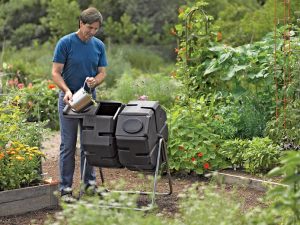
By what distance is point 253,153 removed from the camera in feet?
24.1

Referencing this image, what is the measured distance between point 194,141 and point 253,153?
61 cm

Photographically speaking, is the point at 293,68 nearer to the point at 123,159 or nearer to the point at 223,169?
Answer: the point at 223,169

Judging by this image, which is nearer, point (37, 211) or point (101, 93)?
point (37, 211)

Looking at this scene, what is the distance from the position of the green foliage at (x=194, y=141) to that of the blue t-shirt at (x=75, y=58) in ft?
4.99

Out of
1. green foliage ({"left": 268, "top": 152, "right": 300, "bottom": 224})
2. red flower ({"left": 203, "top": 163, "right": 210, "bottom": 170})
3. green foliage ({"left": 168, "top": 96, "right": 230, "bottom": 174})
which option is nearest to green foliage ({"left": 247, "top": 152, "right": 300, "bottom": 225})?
green foliage ({"left": 268, "top": 152, "right": 300, "bottom": 224})

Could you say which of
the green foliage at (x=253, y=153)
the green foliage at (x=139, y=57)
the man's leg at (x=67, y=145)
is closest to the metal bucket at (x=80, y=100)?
the man's leg at (x=67, y=145)

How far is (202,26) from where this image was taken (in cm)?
866

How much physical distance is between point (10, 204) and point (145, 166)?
1.10 metres

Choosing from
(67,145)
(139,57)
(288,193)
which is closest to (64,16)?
(139,57)

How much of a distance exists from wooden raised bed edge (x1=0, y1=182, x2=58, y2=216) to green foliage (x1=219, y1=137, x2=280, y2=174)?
196 cm

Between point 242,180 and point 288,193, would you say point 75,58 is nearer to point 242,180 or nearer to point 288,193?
point 242,180

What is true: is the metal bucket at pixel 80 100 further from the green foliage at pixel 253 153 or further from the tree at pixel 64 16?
the tree at pixel 64 16

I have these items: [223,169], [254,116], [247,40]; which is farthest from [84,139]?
[247,40]

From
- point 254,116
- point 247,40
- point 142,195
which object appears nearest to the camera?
point 142,195
